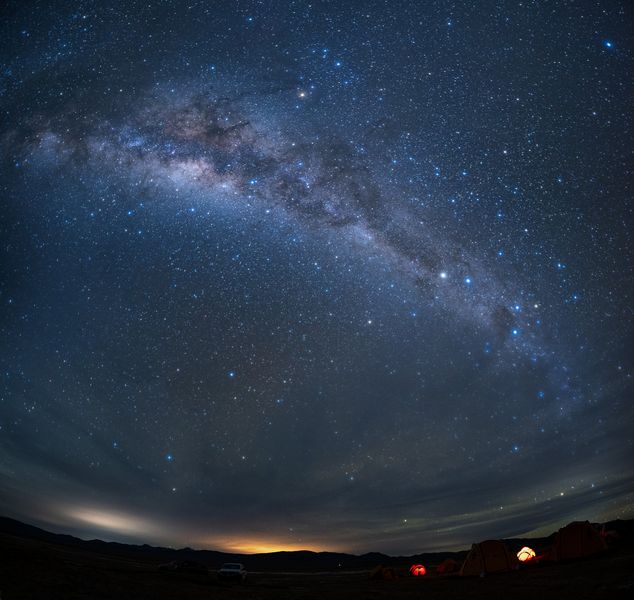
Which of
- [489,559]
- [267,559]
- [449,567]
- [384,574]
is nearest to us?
[489,559]

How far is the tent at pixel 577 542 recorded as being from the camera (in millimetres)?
19766

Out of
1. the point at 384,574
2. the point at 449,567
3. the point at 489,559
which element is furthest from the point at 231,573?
the point at 489,559

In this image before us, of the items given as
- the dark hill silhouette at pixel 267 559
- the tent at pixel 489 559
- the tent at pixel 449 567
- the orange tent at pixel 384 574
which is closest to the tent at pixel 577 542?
the tent at pixel 489 559

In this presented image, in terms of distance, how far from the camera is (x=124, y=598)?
13.3m

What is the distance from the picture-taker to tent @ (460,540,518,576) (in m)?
21.7

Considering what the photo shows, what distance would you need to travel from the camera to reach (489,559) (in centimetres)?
2222

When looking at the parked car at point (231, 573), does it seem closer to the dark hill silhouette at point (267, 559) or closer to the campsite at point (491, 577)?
the campsite at point (491, 577)

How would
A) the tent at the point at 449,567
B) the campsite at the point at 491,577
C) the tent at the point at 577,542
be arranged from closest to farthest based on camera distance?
the campsite at the point at 491,577
the tent at the point at 577,542
the tent at the point at 449,567

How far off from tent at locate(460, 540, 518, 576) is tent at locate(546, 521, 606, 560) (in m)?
2.31

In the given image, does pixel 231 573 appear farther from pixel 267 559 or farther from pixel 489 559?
pixel 267 559

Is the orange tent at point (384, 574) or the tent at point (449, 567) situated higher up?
the tent at point (449, 567)

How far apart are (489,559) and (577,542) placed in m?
5.07

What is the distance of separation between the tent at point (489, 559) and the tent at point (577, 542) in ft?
7.57

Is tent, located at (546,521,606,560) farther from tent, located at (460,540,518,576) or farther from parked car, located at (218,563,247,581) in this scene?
parked car, located at (218,563,247,581)
